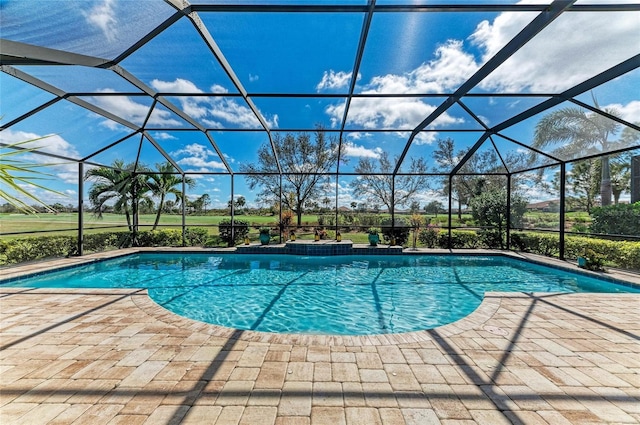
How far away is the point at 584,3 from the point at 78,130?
10382 millimetres

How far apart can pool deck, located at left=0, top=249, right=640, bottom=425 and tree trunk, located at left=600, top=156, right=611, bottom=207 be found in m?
9.75

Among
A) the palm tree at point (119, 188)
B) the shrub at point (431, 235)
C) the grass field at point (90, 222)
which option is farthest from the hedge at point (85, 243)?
the shrub at point (431, 235)

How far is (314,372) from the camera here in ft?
8.23

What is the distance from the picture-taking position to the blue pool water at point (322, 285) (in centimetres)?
462

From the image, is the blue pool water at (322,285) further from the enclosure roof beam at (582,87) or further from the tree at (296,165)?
the tree at (296,165)

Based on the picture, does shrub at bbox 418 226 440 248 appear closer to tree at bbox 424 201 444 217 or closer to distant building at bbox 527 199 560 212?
distant building at bbox 527 199 560 212

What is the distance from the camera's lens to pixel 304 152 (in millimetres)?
16812

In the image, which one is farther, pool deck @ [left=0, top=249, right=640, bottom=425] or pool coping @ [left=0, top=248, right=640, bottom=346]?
pool coping @ [left=0, top=248, right=640, bottom=346]

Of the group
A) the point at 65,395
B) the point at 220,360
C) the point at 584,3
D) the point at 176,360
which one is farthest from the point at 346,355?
the point at 584,3

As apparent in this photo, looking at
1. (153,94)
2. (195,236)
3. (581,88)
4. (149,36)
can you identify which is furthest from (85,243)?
(581,88)

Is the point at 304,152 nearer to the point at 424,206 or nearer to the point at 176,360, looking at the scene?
the point at 424,206

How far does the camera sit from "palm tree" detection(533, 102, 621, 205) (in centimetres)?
624

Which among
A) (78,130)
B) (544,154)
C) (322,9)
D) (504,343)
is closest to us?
(504,343)

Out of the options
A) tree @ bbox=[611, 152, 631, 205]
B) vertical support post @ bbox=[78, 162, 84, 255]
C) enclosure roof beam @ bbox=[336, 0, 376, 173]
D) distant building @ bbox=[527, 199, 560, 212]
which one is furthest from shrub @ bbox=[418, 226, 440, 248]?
vertical support post @ bbox=[78, 162, 84, 255]
